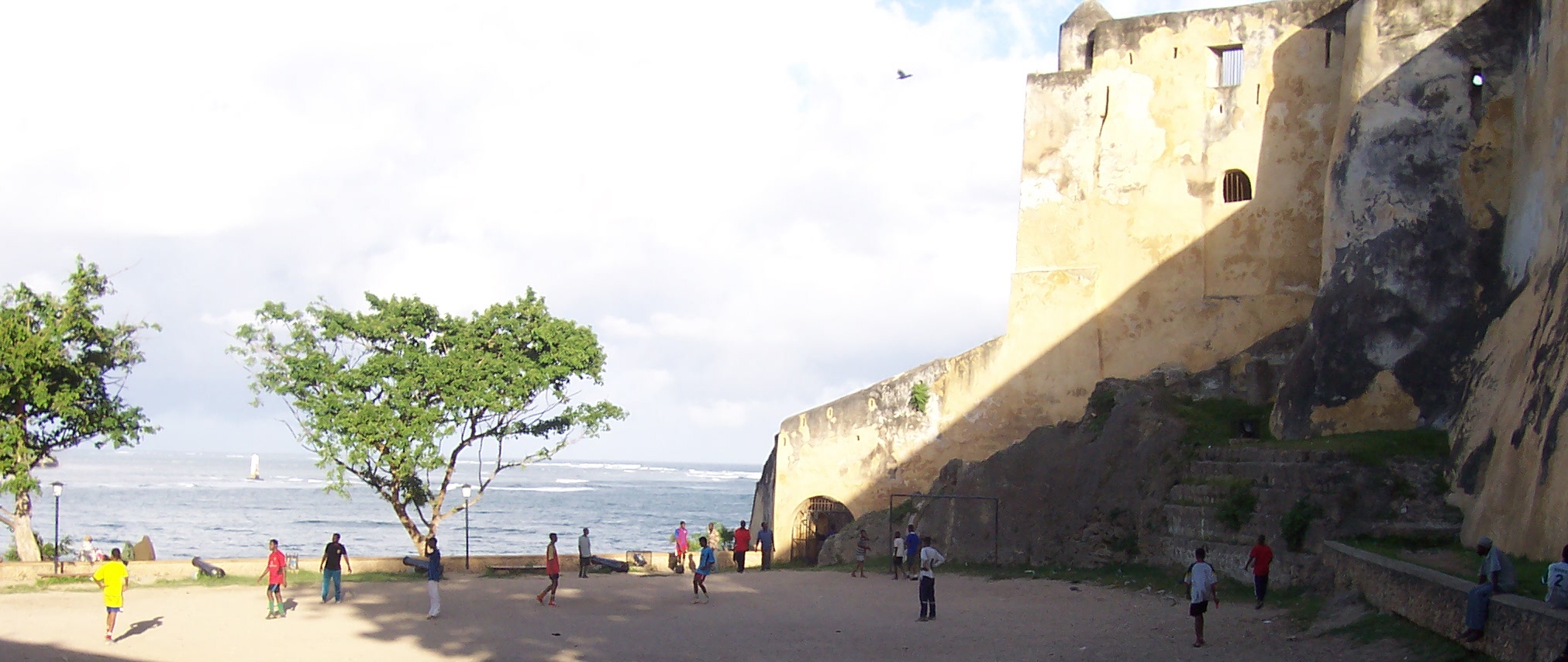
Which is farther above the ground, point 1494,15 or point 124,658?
point 1494,15

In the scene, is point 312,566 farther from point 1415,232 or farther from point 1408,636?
point 1415,232

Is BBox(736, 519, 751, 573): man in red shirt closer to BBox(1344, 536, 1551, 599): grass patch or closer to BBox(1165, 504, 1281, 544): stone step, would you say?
BBox(1165, 504, 1281, 544): stone step

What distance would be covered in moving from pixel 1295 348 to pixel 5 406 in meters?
23.0

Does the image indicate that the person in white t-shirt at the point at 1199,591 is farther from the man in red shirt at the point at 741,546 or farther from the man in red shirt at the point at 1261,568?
the man in red shirt at the point at 741,546

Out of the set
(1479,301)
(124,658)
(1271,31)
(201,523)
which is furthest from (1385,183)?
(201,523)

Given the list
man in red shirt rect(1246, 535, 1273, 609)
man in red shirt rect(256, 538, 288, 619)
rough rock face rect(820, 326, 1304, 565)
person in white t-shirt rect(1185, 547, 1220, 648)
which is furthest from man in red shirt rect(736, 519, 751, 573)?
person in white t-shirt rect(1185, 547, 1220, 648)

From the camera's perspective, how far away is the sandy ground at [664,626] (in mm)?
14320

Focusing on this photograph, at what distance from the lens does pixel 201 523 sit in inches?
2640

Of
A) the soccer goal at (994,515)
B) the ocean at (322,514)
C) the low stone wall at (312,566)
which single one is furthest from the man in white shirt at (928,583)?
the ocean at (322,514)

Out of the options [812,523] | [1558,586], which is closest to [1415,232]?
[1558,586]

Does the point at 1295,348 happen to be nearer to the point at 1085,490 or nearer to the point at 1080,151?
the point at 1085,490

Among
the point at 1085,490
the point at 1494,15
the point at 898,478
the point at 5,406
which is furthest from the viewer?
the point at 898,478

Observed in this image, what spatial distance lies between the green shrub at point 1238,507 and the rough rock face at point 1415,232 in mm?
2414

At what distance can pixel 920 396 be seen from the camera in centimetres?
2605
